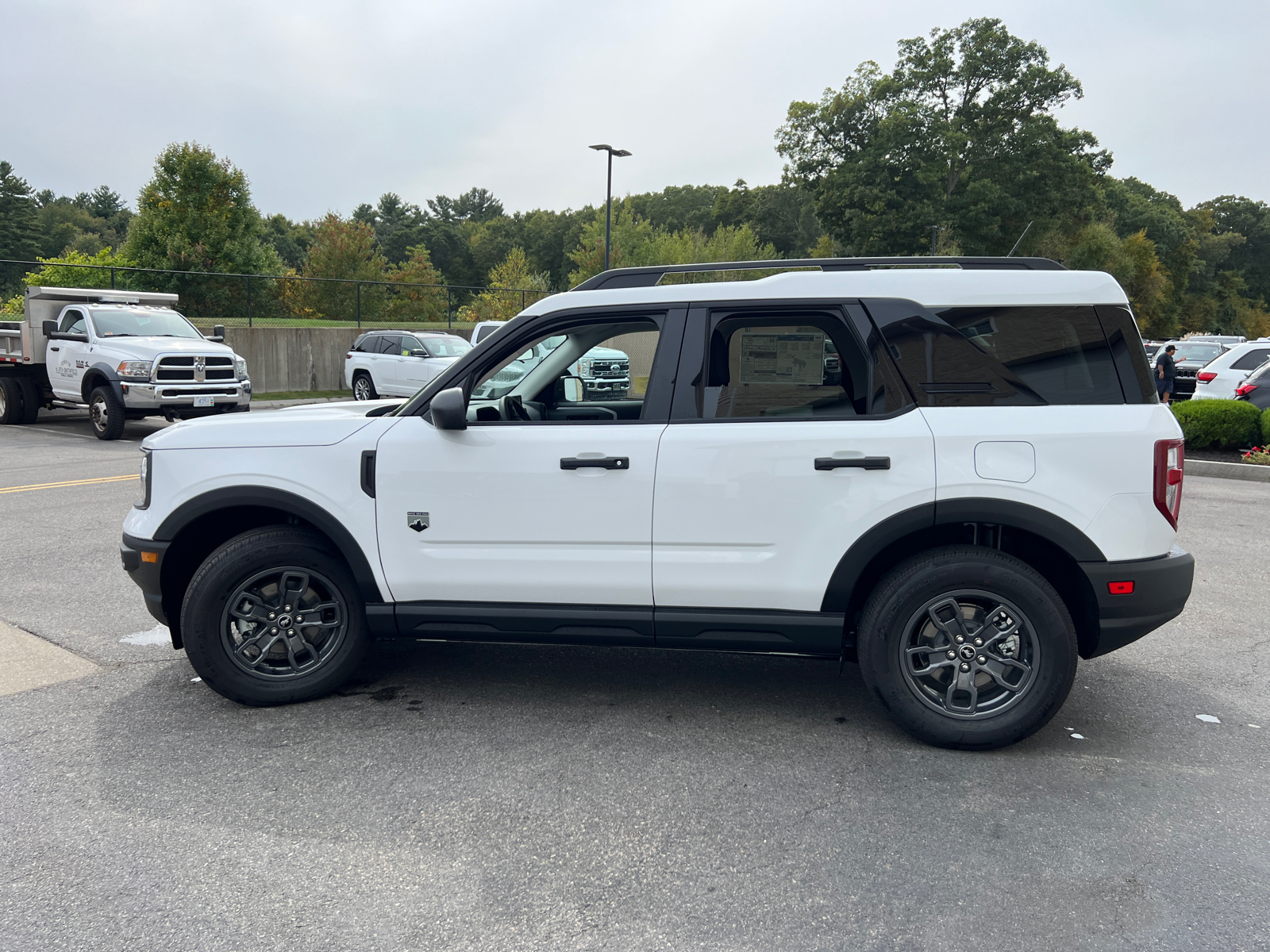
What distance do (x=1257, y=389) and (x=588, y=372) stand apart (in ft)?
48.3

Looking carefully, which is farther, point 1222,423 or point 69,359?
point 69,359

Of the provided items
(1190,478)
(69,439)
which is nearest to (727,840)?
(1190,478)

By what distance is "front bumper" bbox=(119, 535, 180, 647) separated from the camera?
4.29 meters

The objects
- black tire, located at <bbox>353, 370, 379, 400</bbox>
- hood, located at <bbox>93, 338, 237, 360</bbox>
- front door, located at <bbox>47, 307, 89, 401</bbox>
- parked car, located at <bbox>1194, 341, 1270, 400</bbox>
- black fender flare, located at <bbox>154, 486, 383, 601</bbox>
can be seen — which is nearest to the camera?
black fender flare, located at <bbox>154, 486, 383, 601</bbox>

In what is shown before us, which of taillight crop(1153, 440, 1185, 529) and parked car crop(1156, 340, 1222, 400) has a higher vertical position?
parked car crop(1156, 340, 1222, 400)

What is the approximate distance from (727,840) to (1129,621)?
189cm

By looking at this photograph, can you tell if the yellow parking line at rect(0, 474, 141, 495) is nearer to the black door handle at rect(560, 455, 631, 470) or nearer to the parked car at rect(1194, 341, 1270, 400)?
the black door handle at rect(560, 455, 631, 470)

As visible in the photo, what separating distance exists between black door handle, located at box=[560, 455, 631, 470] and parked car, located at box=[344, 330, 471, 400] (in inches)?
723

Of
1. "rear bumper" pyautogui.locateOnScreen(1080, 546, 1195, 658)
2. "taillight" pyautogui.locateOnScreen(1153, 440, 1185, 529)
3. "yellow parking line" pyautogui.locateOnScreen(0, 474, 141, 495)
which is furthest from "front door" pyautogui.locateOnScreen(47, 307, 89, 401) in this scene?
"taillight" pyautogui.locateOnScreen(1153, 440, 1185, 529)

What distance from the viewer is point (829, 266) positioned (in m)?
4.15

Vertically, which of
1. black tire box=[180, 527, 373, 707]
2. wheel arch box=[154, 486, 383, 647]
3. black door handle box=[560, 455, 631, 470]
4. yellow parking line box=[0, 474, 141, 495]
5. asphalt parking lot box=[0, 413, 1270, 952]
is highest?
black door handle box=[560, 455, 631, 470]

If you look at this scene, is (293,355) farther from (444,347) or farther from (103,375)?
(103,375)

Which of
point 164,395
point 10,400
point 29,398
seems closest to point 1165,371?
point 164,395

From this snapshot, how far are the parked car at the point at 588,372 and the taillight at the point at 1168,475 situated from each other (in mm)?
2157
